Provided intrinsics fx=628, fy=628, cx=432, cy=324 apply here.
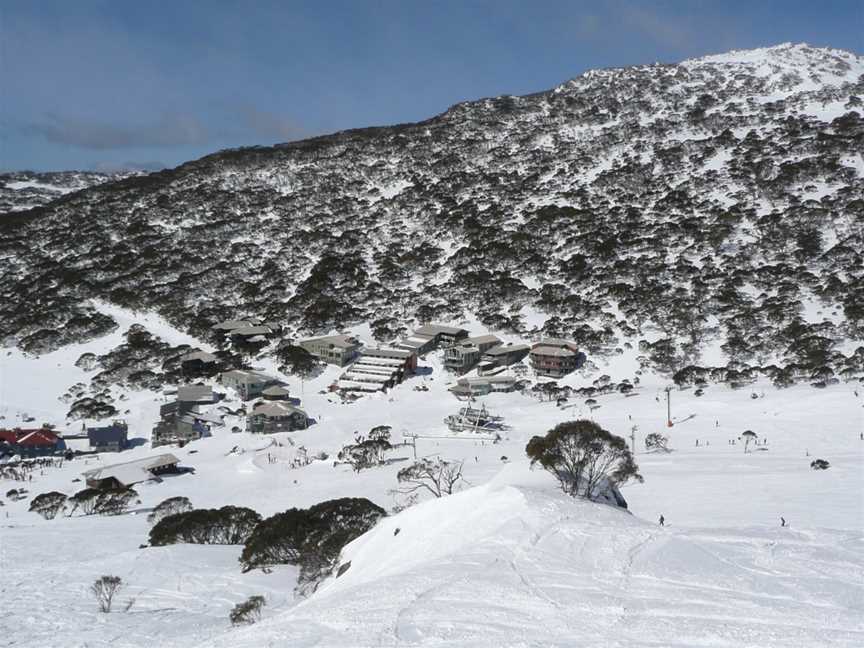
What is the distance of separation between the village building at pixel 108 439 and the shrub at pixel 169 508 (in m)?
18.7

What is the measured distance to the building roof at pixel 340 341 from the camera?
2596 inches

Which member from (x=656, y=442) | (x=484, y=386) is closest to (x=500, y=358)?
(x=484, y=386)

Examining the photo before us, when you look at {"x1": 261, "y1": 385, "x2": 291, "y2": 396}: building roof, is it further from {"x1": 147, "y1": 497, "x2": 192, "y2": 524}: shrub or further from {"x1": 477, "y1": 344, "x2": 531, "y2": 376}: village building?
{"x1": 147, "y1": 497, "x2": 192, "y2": 524}: shrub

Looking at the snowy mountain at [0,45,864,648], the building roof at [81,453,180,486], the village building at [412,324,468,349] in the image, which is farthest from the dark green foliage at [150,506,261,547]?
the village building at [412,324,468,349]

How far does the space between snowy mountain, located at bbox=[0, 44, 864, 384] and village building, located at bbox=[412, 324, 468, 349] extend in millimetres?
3587

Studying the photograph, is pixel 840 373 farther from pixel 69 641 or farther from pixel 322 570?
pixel 69 641

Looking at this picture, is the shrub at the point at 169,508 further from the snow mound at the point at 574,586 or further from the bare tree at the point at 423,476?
the snow mound at the point at 574,586

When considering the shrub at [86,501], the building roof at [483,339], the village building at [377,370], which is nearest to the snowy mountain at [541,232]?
the building roof at [483,339]

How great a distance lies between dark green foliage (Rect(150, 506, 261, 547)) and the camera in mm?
29678

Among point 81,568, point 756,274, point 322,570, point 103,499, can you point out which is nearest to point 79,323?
point 103,499

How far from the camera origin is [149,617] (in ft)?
63.2

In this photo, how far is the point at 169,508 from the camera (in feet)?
A: 114

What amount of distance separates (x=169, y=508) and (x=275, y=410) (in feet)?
58.6

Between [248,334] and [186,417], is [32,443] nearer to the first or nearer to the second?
[186,417]
